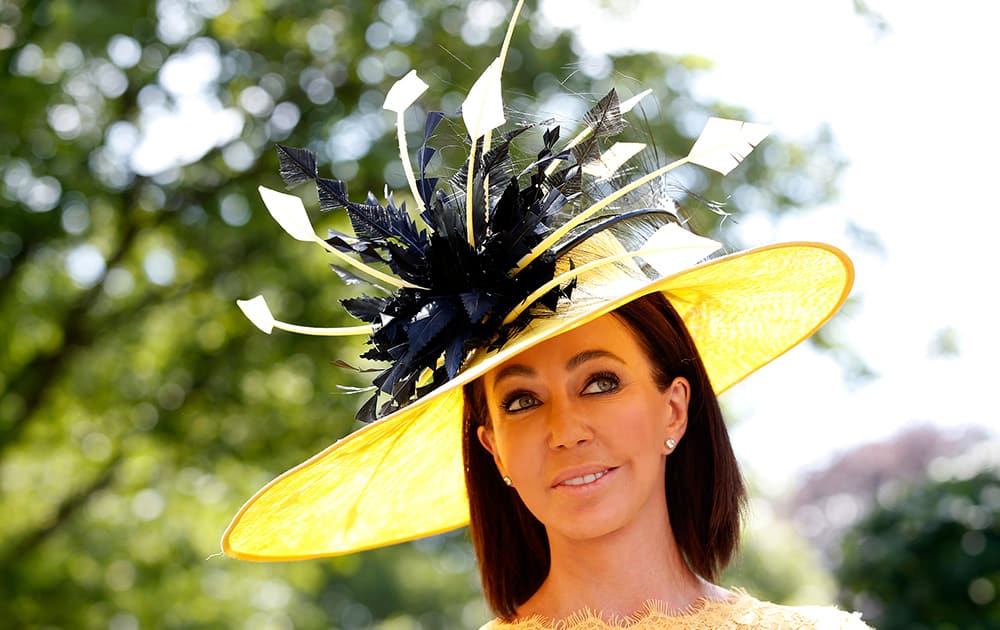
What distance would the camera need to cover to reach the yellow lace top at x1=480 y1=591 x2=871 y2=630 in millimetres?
2287

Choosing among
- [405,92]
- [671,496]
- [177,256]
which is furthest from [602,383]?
[177,256]

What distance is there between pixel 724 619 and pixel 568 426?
1.56 ft

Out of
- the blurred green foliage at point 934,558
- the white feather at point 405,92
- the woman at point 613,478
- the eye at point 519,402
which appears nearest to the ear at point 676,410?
the woman at point 613,478

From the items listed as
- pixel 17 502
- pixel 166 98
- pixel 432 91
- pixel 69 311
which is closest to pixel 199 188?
pixel 166 98

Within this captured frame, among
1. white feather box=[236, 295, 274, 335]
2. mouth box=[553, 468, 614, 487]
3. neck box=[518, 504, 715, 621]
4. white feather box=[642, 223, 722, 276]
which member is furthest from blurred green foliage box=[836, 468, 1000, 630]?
white feather box=[236, 295, 274, 335]

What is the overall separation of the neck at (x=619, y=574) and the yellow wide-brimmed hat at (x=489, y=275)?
1.33 feet

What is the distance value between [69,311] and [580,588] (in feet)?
20.9

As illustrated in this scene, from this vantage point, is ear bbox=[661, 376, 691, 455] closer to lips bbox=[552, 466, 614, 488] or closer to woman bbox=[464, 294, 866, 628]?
woman bbox=[464, 294, 866, 628]

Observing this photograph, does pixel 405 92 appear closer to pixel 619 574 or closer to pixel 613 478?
pixel 613 478

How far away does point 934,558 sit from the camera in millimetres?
5383

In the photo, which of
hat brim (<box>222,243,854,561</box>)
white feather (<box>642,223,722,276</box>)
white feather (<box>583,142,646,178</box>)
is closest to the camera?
white feather (<box>642,223,722,276</box>)

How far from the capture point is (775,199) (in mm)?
7656

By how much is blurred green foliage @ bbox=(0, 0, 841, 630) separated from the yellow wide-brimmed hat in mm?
4071

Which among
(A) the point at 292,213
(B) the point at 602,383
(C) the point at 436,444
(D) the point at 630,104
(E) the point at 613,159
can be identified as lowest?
(C) the point at 436,444
